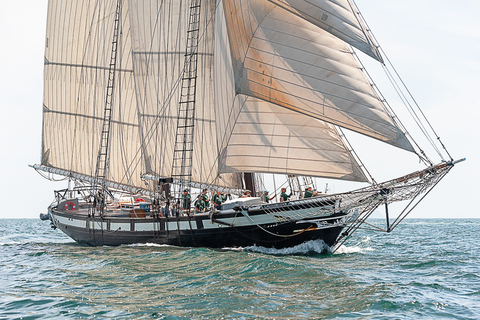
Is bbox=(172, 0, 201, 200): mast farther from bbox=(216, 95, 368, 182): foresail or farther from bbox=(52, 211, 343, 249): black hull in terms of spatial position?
bbox=(216, 95, 368, 182): foresail

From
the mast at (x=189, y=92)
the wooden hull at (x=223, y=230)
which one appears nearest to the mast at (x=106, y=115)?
the wooden hull at (x=223, y=230)

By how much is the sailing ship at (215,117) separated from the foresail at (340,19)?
0.16 feet

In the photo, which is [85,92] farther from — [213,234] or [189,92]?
[213,234]

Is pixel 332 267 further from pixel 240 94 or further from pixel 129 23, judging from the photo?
pixel 129 23

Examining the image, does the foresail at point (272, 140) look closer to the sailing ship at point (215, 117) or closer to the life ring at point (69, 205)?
the sailing ship at point (215, 117)

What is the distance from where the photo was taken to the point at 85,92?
39.2 meters

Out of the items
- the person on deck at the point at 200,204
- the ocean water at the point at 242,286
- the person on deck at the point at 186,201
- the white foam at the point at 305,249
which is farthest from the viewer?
the person on deck at the point at 200,204

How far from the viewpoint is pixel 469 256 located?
25.3 metres

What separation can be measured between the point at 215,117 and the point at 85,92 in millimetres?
16466

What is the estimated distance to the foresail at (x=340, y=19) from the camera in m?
20.7

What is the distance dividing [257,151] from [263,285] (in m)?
9.42

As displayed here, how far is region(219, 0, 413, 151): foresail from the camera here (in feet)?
69.4

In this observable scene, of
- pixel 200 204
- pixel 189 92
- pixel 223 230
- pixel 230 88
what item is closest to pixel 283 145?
pixel 230 88

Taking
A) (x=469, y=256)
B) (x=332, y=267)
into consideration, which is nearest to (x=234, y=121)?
(x=332, y=267)
